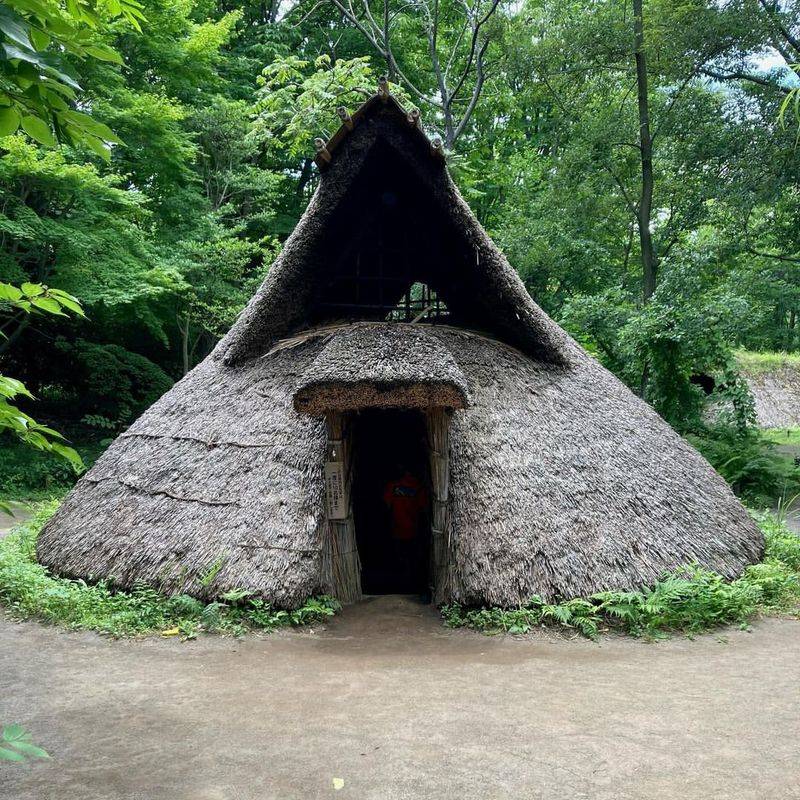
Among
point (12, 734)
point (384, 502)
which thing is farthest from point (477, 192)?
point (12, 734)

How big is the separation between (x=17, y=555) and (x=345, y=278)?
4.90m

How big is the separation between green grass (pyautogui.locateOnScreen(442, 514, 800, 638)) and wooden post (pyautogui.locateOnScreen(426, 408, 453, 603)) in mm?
451

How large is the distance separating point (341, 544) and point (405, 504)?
3.91 ft

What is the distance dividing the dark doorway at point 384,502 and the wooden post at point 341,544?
1220 millimetres

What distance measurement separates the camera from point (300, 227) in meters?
7.43

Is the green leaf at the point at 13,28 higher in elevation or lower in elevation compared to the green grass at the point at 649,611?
higher

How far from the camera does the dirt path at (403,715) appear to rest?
131 inches

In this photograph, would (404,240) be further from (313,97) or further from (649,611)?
(313,97)

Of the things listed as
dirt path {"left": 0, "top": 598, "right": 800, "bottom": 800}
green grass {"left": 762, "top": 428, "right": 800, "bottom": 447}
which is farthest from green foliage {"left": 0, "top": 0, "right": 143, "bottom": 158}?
green grass {"left": 762, "top": 428, "right": 800, "bottom": 447}

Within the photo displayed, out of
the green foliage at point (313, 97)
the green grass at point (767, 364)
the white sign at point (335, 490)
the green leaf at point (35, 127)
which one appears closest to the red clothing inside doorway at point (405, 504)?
the white sign at point (335, 490)

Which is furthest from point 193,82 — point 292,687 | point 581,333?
point 292,687

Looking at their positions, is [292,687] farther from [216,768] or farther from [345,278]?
[345,278]

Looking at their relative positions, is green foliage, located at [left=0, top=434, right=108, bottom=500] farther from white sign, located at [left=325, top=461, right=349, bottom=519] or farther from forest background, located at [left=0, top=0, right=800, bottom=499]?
white sign, located at [left=325, top=461, right=349, bottom=519]

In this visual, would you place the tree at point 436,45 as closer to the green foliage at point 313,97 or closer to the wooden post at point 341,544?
the green foliage at point 313,97
